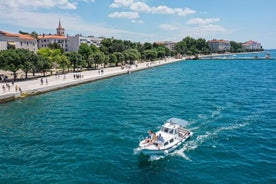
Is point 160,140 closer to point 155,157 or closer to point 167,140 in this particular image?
point 167,140

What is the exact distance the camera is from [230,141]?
93.7 ft

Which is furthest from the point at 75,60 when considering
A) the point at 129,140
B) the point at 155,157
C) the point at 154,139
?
the point at 155,157

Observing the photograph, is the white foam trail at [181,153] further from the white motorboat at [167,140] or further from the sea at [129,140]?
the white motorboat at [167,140]

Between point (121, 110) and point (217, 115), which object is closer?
point (217, 115)

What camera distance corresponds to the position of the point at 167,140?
25.2m

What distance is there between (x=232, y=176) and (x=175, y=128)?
7718 mm

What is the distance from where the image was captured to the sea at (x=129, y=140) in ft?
70.2

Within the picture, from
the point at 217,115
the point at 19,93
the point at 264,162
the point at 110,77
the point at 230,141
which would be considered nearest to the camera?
the point at 264,162

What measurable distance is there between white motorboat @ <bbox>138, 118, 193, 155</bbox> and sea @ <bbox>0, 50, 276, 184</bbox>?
63 centimetres

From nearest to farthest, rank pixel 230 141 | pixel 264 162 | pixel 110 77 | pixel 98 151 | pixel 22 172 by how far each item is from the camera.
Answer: pixel 22 172
pixel 264 162
pixel 98 151
pixel 230 141
pixel 110 77

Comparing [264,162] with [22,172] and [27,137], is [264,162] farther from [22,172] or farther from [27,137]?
[27,137]

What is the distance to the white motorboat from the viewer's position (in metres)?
23.7

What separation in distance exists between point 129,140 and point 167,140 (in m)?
5.00

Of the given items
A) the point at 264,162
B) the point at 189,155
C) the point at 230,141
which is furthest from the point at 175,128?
the point at 264,162
